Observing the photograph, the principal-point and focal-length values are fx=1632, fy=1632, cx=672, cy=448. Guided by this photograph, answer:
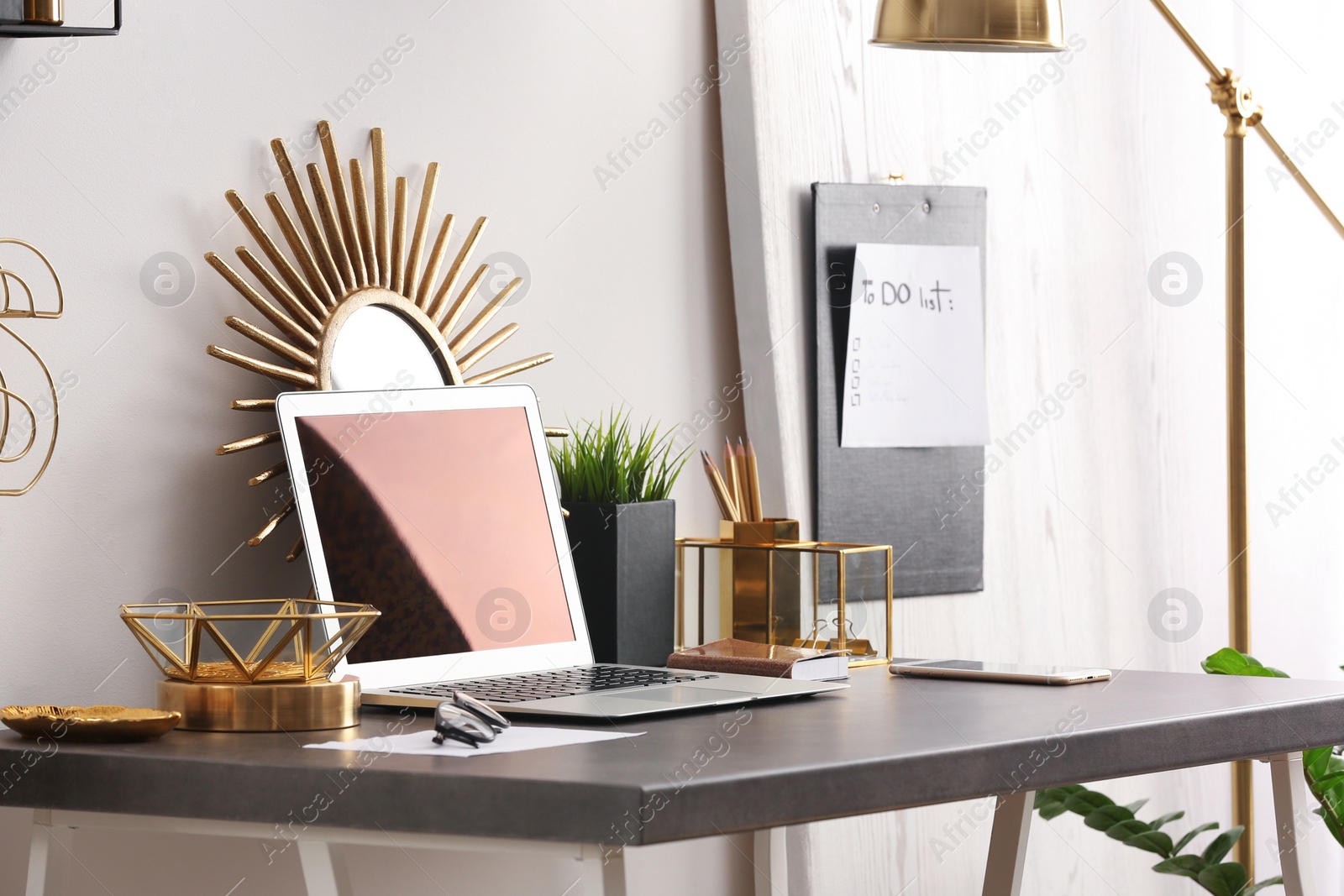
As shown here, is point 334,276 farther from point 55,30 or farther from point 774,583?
point 774,583

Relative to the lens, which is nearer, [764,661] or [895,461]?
[764,661]

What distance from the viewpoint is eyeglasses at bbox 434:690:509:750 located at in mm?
1005

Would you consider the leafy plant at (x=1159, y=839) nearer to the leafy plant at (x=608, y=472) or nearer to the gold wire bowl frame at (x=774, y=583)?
the gold wire bowl frame at (x=774, y=583)

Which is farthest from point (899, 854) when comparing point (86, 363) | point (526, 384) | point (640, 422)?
point (86, 363)

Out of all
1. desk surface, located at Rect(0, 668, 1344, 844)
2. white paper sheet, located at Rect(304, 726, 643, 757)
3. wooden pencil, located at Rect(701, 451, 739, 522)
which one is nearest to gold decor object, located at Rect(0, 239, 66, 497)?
desk surface, located at Rect(0, 668, 1344, 844)

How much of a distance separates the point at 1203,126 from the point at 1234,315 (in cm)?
47

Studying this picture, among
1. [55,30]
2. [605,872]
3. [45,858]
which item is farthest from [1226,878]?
[55,30]

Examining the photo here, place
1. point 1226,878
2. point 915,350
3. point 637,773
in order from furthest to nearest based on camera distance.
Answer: point 915,350
point 1226,878
point 637,773

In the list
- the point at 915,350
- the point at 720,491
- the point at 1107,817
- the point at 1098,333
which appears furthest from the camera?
the point at 1098,333

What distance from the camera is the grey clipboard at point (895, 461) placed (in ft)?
5.90

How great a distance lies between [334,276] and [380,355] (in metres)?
0.08

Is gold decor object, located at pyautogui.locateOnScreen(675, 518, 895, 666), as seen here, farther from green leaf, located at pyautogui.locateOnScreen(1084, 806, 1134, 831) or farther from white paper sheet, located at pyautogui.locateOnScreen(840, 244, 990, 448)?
green leaf, located at pyautogui.locateOnScreen(1084, 806, 1134, 831)

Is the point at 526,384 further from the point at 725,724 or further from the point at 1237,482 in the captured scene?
the point at 1237,482

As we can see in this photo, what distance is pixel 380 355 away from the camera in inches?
55.6
